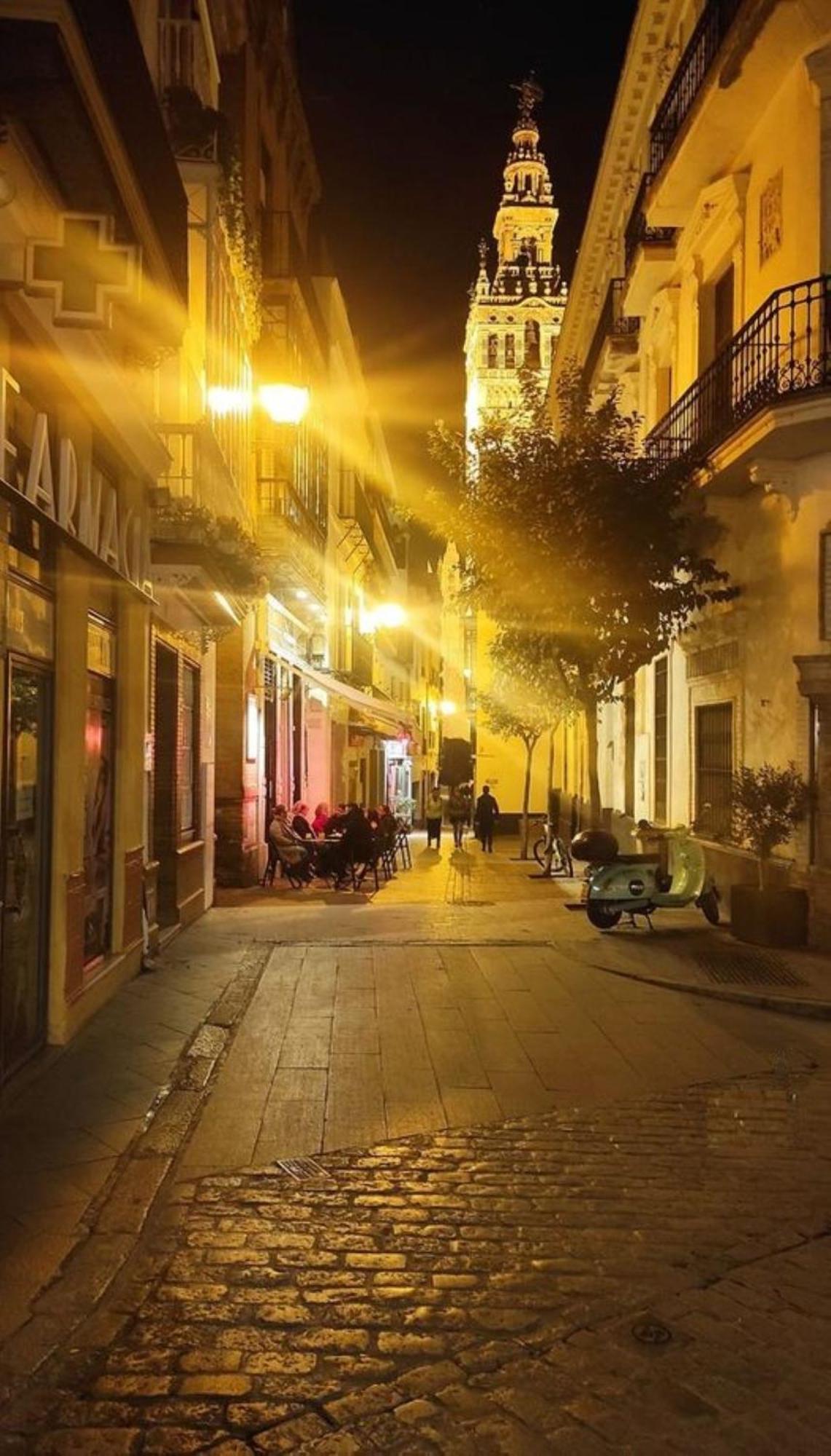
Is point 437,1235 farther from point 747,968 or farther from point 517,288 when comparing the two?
point 517,288

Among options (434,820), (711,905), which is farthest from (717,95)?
(434,820)

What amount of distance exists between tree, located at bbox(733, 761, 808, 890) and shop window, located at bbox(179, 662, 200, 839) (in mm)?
5854

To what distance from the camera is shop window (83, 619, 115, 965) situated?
28.0 feet

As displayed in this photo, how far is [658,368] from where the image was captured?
766 inches

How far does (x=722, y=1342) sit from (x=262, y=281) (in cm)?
1743

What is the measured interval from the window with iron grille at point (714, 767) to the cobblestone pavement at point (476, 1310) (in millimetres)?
8601

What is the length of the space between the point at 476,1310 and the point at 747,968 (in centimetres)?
717

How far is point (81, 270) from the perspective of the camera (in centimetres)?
592

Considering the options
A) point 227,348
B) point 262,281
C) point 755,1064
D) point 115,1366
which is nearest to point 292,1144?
point 115,1366

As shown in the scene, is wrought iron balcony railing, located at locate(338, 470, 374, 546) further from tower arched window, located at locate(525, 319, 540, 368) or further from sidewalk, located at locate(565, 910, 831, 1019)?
tower arched window, located at locate(525, 319, 540, 368)

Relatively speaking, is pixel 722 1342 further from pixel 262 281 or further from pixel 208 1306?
pixel 262 281

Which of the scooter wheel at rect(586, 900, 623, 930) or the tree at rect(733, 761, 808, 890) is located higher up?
the tree at rect(733, 761, 808, 890)

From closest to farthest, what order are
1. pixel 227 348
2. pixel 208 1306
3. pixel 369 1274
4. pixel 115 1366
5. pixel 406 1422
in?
1. pixel 406 1422
2. pixel 115 1366
3. pixel 208 1306
4. pixel 369 1274
5. pixel 227 348

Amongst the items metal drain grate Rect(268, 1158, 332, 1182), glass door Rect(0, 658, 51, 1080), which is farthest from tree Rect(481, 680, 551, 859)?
metal drain grate Rect(268, 1158, 332, 1182)
